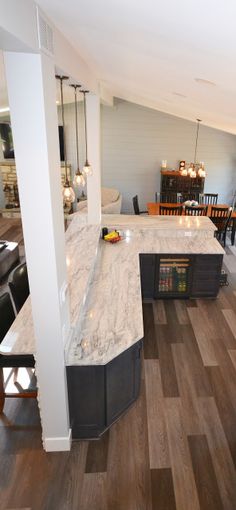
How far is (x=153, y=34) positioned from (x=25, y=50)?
0.66m

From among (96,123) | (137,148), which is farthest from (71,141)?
(96,123)

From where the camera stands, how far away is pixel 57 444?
8.87ft

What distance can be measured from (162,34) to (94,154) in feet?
9.99

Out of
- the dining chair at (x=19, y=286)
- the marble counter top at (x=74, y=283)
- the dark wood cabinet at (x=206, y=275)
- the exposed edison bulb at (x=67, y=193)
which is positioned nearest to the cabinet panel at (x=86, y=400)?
the marble counter top at (x=74, y=283)

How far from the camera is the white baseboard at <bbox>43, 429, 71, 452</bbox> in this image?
106 inches

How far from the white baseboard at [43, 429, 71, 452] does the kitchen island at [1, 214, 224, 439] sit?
0.38 ft

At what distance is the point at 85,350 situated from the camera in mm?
2643

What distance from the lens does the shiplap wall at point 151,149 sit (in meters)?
8.73

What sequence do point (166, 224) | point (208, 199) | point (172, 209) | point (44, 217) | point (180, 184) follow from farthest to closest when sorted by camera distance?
point (180, 184) → point (208, 199) → point (172, 209) → point (166, 224) → point (44, 217)

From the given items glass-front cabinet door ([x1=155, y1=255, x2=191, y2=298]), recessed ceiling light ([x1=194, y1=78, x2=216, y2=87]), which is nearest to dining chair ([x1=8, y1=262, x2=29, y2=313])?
glass-front cabinet door ([x1=155, y1=255, x2=191, y2=298])

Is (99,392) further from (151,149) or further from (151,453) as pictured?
(151,149)

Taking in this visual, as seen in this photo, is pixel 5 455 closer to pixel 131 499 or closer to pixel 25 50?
pixel 131 499

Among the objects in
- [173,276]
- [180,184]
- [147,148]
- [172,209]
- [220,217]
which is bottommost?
[173,276]

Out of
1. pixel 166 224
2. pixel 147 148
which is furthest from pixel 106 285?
pixel 147 148
